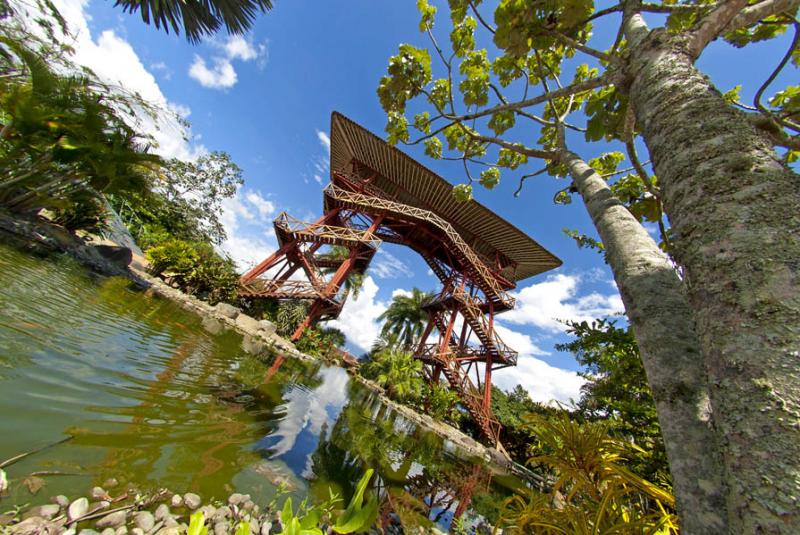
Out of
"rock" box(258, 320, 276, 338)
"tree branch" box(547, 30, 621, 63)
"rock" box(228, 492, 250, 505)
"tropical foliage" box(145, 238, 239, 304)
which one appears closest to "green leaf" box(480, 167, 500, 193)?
"tree branch" box(547, 30, 621, 63)

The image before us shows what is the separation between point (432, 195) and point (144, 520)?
16.3m

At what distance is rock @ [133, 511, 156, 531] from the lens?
1433 millimetres

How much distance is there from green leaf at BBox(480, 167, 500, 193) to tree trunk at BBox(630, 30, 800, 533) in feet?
10.3

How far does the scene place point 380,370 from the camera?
1588 cm

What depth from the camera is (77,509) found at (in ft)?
4.31

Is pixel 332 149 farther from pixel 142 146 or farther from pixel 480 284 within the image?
pixel 480 284

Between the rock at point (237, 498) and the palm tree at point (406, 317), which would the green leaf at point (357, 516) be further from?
the palm tree at point (406, 317)

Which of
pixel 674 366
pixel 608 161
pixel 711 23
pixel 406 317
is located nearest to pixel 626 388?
pixel 674 366

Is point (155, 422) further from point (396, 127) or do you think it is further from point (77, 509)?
point (396, 127)

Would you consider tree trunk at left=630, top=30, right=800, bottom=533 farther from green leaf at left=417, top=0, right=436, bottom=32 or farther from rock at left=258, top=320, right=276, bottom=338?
rock at left=258, top=320, right=276, bottom=338

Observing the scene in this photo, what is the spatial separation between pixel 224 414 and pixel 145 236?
56.4 ft

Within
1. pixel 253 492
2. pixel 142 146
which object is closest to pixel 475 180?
pixel 253 492

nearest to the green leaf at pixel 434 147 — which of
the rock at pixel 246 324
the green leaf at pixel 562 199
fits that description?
the green leaf at pixel 562 199

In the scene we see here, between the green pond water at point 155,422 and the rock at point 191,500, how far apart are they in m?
0.08
